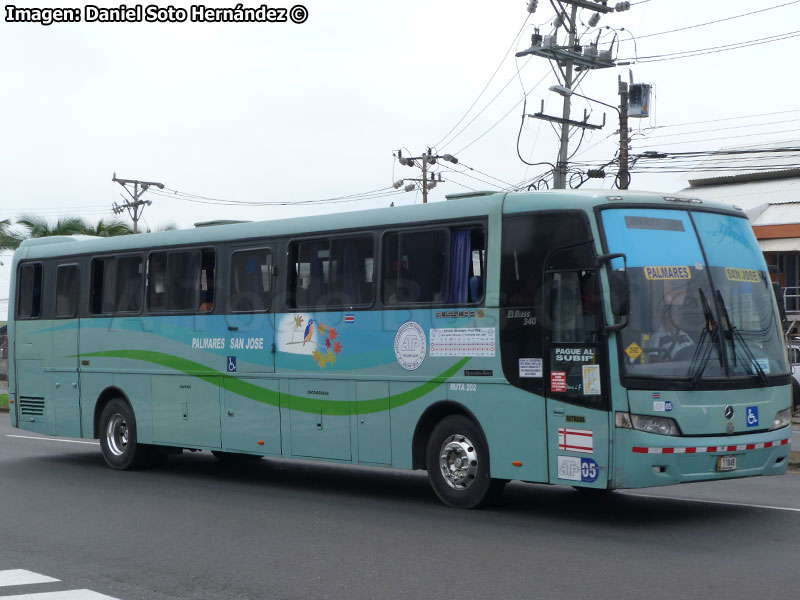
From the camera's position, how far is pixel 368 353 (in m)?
12.4

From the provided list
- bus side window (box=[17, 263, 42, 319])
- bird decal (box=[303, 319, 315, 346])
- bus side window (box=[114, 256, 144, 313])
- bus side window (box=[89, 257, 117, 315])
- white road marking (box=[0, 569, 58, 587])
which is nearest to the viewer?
white road marking (box=[0, 569, 58, 587])

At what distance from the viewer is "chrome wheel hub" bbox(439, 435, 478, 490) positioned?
37.1ft

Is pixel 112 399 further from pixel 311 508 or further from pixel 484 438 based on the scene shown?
pixel 484 438

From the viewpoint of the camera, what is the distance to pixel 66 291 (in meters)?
17.2

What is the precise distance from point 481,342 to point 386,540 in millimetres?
2488

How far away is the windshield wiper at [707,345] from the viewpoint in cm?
1008

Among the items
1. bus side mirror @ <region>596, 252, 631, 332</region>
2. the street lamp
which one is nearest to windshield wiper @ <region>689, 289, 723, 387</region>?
bus side mirror @ <region>596, 252, 631, 332</region>

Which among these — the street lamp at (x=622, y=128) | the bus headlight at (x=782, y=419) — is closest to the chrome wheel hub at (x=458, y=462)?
the bus headlight at (x=782, y=419)

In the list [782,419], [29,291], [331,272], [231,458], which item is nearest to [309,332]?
[331,272]

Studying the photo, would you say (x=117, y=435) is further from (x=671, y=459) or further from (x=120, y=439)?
(x=671, y=459)

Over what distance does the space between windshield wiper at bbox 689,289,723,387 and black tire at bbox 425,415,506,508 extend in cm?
224

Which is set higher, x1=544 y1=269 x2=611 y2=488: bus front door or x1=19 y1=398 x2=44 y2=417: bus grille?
x1=544 y1=269 x2=611 y2=488: bus front door

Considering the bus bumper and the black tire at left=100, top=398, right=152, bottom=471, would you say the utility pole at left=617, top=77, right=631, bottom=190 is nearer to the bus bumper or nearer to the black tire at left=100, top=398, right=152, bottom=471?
the black tire at left=100, top=398, right=152, bottom=471

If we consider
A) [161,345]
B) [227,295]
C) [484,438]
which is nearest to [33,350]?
[161,345]
